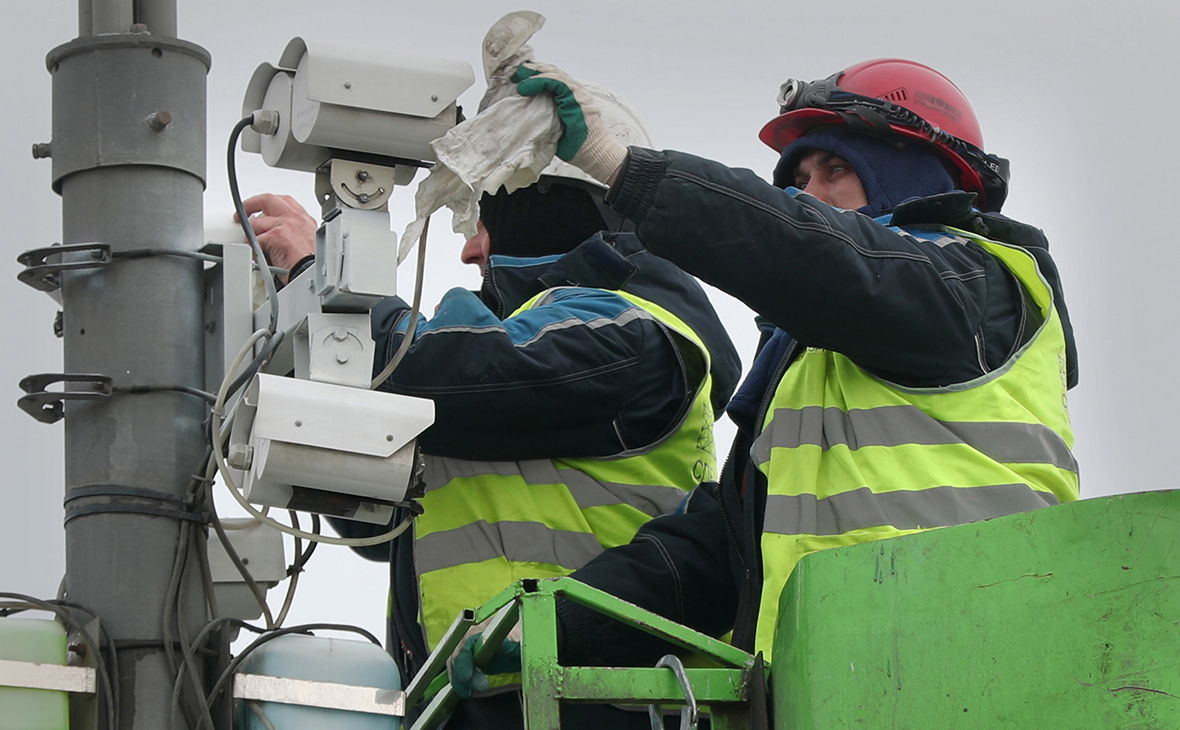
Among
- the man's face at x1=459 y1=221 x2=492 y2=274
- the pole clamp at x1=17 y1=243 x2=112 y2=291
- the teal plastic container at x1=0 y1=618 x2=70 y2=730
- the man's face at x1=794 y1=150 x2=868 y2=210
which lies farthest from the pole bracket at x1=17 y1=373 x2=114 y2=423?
the man's face at x1=794 y1=150 x2=868 y2=210

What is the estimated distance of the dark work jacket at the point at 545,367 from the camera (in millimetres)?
4184

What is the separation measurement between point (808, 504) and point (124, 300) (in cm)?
156

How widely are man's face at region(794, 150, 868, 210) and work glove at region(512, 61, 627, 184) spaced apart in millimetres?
976

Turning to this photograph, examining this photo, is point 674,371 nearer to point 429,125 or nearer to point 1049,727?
point 429,125

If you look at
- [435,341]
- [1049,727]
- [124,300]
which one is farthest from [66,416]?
[1049,727]

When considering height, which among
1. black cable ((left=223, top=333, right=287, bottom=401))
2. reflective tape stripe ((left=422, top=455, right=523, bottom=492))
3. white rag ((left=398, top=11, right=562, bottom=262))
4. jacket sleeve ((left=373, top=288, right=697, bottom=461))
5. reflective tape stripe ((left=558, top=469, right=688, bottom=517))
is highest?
white rag ((left=398, top=11, right=562, bottom=262))

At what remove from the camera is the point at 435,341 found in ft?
13.7

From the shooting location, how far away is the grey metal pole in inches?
141

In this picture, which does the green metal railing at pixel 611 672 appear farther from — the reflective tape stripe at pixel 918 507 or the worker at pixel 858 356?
the reflective tape stripe at pixel 918 507

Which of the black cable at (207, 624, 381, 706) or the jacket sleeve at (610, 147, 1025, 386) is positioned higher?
the jacket sleeve at (610, 147, 1025, 386)

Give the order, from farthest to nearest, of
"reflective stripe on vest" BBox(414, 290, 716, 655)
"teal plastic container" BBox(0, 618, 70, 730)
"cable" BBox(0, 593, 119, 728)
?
"reflective stripe on vest" BBox(414, 290, 716, 655)
"cable" BBox(0, 593, 119, 728)
"teal plastic container" BBox(0, 618, 70, 730)

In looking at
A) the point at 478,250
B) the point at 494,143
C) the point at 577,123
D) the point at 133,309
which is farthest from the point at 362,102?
the point at 478,250

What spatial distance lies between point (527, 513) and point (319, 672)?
40.3 inches

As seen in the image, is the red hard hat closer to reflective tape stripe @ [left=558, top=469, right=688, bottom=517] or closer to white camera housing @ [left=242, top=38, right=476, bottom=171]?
reflective tape stripe @ [left=558, top=469, right=688, bottom=517]
